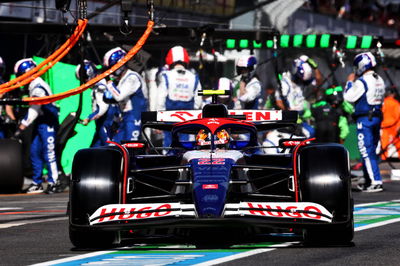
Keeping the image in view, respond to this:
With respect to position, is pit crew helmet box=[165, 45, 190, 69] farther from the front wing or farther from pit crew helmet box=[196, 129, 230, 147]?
the front wing

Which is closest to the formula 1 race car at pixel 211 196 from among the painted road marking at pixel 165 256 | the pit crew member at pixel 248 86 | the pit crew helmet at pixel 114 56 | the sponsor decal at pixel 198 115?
the painted road marking at pixel 165 256

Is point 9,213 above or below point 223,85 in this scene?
below

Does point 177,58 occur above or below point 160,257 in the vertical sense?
above

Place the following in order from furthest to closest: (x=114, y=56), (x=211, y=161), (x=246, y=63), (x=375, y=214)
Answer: (x=246, y=63) → (x=114, y=56) → (x=375, y=214) → (x=211, y=161)

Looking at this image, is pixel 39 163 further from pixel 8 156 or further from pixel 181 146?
pixel 181 146

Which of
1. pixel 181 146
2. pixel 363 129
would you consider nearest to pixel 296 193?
pixel 181 146

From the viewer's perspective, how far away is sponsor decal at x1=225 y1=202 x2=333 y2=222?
28.8 feet

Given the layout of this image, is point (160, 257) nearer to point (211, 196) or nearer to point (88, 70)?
point (211, 196)

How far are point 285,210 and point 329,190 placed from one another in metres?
0.45

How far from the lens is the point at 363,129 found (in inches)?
676

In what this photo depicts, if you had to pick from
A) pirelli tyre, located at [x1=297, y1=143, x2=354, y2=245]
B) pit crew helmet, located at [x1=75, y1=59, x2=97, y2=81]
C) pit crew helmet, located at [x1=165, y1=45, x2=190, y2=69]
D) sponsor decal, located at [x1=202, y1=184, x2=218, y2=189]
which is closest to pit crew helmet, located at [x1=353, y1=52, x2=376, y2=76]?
pit crew helmet, located at [x1=165, y1=45, x2=190, y2=69]

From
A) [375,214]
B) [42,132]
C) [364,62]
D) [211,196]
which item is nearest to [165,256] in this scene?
[211,196]

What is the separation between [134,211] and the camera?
8.87m

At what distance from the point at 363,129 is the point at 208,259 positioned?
9248mm
